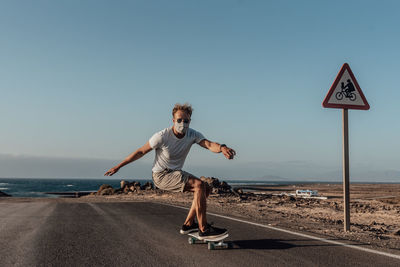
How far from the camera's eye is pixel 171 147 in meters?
5.55

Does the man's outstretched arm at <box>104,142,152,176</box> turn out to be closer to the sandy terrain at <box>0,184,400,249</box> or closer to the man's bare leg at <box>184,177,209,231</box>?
the man's bare leg at <box>184,177,209,231</box>

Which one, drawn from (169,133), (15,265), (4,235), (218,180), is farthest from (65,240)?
(218,180)

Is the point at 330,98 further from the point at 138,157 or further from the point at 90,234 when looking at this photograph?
the point at 90,234

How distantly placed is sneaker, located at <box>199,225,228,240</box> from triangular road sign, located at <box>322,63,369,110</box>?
12.0ft

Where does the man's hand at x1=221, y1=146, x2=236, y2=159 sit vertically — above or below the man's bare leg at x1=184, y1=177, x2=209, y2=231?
above

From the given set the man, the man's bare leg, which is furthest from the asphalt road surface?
the man

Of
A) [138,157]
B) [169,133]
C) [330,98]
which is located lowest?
[138,157]

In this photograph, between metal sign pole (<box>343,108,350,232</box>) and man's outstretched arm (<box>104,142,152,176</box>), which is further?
metal sign pole (<box>343,108,350,232</box>)

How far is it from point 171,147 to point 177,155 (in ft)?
0.56

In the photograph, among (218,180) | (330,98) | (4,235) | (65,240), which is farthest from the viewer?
(218,180)

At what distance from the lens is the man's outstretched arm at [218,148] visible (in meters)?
5.08

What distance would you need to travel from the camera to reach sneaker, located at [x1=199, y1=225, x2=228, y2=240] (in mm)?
5176

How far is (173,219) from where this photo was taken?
28.2 ft

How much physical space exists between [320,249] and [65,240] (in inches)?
149
